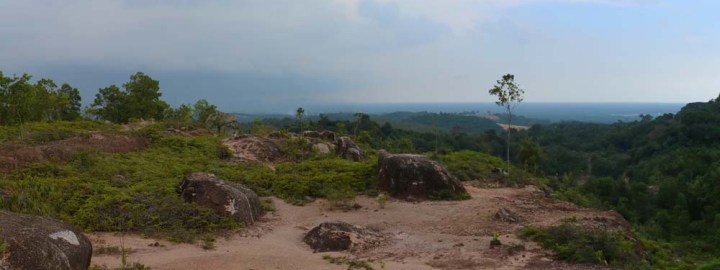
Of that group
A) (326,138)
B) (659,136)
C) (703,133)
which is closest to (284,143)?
(326,138)

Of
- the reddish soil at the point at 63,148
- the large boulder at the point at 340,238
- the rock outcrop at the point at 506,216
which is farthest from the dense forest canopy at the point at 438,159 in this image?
the rock outcrop at the point at 506,216

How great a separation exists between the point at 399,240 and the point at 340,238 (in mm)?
1789

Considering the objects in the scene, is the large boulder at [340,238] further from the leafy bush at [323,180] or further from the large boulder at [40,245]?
the large boulder at [40,245]

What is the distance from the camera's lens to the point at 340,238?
12.0m

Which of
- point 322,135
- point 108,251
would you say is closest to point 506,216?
point 108,251

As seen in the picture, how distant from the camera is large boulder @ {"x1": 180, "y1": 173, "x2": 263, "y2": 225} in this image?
45.1 ft

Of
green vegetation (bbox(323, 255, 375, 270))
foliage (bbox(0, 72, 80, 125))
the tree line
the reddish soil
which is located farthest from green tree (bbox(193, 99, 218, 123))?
green vegetation (bbox(323, 255, 375, 270))

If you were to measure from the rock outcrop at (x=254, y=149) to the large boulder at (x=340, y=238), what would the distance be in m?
13.0

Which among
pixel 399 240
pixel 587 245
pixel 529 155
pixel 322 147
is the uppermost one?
pixel 322 147

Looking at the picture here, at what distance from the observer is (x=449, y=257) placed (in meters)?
11.1

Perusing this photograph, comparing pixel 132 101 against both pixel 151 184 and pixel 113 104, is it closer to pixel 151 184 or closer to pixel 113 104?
pixel 113 104

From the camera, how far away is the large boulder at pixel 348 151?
2689cm

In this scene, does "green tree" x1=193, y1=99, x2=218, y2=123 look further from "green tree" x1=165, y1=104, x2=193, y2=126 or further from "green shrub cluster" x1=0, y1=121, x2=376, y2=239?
"green shrub cluster" x1=0, y1=121, x2=376, y2=239

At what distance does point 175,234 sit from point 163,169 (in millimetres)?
7962
